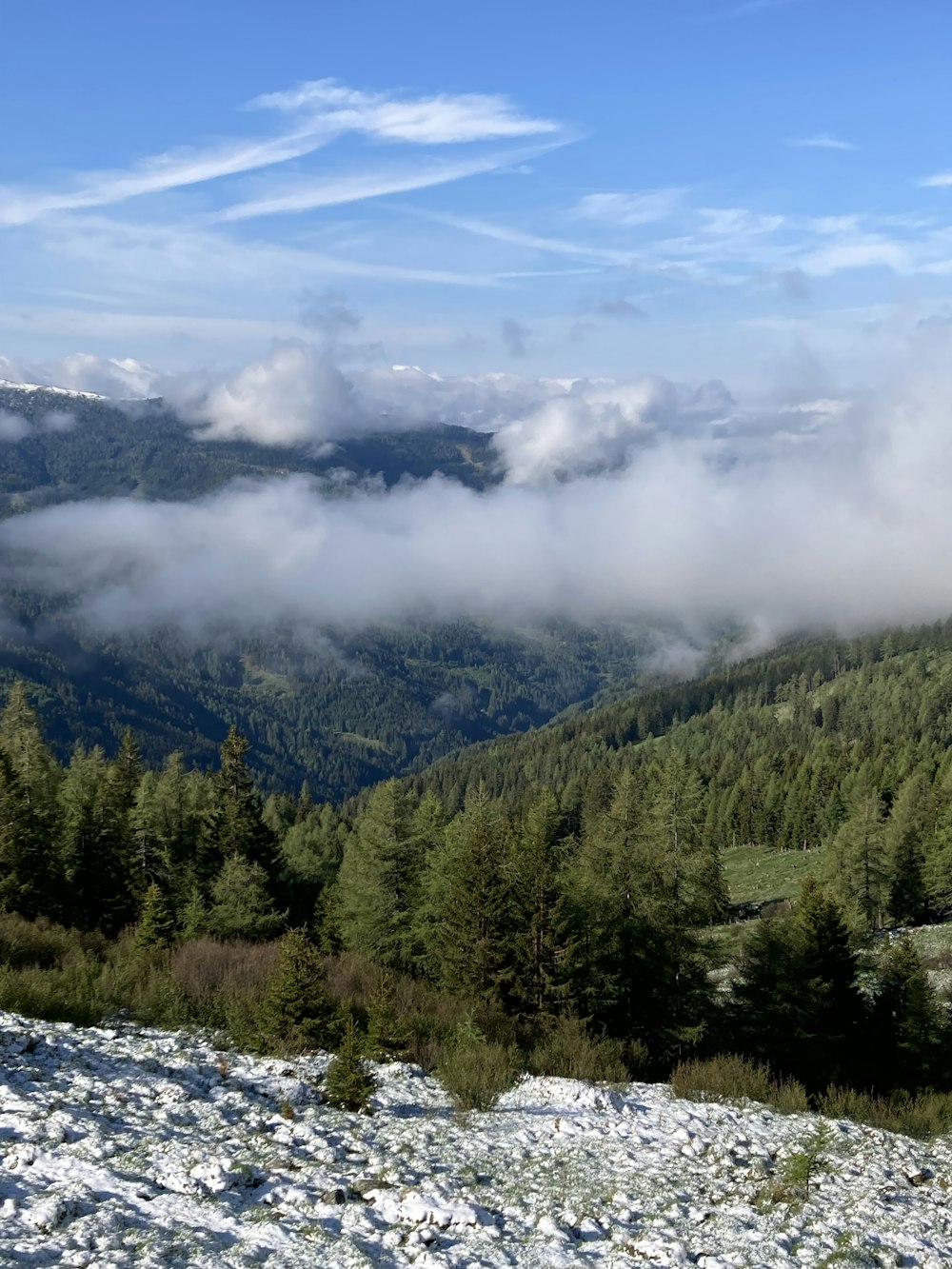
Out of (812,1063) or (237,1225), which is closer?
(237,1225)

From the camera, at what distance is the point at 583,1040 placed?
862 inches

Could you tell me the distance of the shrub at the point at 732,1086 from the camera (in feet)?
63.1

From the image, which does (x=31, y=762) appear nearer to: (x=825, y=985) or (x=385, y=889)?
(x=385, y=889)

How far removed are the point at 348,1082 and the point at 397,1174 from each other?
2982mm

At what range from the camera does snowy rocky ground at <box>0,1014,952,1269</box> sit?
36.0 feet

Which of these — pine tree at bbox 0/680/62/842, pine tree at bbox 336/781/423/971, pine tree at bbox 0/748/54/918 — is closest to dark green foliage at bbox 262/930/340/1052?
pine tree at bbox 0/748/54/918

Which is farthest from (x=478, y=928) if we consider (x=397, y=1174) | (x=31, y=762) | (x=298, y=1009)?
(x=31, y=762)

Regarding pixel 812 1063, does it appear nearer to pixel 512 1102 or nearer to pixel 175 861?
pixel 512 1102

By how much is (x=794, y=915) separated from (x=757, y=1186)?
25.8m

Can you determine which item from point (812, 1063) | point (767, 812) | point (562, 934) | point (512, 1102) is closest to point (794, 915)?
point (812, 1063)

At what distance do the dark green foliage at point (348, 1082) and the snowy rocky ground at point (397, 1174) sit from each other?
1.04ft

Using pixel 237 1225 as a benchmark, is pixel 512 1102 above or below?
below

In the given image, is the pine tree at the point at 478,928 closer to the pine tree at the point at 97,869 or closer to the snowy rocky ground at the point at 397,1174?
the snowy rocky ground at the point at 397,1174

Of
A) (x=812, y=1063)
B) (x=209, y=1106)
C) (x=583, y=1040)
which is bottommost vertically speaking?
(x=812, y=1063)
